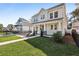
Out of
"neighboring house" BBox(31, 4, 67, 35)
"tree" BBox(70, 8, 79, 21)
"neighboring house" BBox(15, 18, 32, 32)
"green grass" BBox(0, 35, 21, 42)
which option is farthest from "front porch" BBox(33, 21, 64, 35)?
"green grass" BBox(0, 35, 21, 42)

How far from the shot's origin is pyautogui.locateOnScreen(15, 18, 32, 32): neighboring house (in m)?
3.80

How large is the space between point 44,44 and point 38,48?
15 centimetres

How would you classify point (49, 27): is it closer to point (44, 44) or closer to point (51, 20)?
point (51, 20)

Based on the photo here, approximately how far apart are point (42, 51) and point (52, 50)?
20cm

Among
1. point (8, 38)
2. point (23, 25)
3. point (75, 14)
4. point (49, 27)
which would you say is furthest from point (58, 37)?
point (8, 38)

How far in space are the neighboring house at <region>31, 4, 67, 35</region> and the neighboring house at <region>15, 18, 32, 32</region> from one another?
11cm

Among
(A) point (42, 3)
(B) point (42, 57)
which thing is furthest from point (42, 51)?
(A) point (42, 3)

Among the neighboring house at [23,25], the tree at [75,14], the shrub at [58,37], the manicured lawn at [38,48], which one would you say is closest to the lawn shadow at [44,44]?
the manicured lawn at [38,48]

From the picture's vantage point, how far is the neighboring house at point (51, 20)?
3766 mm

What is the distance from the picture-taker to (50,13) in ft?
12.8

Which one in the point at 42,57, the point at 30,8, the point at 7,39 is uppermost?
the point at 30,8

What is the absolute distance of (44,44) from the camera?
149 inches

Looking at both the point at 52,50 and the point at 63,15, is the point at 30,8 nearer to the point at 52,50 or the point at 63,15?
the point at 63,15

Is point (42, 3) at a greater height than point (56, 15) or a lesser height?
greater
